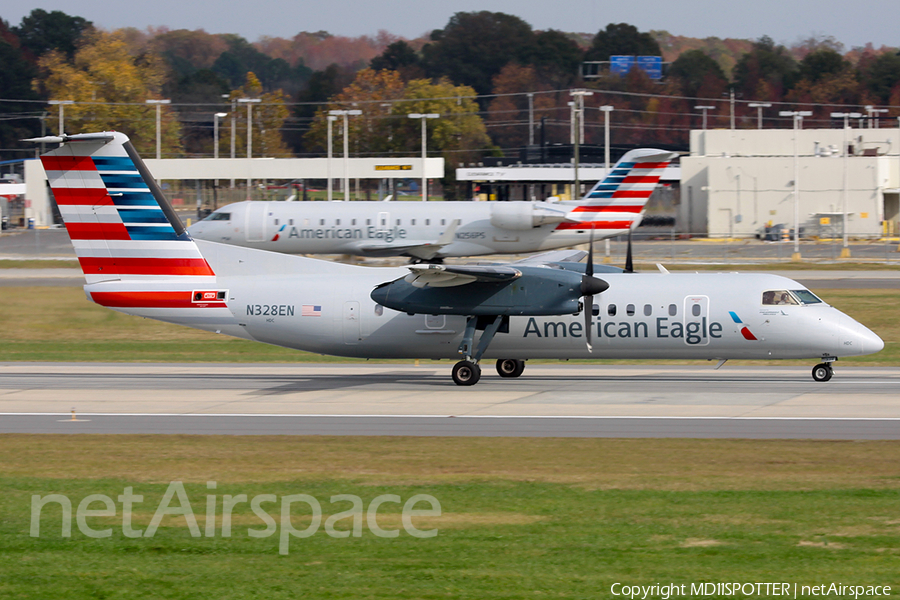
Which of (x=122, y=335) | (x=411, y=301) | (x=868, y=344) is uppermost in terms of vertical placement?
(x=411, y=301)

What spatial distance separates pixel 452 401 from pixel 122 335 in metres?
18.2

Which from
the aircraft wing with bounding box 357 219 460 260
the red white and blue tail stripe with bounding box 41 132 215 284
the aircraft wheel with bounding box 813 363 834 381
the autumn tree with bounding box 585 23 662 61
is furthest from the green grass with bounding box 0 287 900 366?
the autumn tree with bounding box 585 23 662 61

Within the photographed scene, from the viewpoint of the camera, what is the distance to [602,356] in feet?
78.9

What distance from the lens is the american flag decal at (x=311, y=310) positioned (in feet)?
80.1

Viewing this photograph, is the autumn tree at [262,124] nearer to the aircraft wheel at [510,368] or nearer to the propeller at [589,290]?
the aircraft wheel at [510,368]

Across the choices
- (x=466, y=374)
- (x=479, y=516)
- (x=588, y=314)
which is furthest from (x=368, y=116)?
(x=479, y=516)

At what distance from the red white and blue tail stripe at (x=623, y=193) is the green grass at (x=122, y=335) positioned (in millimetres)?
9153

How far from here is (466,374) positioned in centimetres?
2414

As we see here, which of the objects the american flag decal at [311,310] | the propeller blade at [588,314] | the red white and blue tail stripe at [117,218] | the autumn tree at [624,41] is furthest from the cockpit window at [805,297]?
the autumn tree at [624,41]

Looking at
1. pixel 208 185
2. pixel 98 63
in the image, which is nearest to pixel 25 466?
pixel 208 185

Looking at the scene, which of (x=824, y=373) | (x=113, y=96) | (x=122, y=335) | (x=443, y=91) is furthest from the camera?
(x=443, y=91)

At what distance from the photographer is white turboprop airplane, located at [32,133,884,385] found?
76.8 ft

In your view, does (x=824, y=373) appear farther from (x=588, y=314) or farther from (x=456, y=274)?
(x=456, y=274)

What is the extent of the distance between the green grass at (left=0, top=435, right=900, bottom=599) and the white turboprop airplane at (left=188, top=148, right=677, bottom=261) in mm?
28403
